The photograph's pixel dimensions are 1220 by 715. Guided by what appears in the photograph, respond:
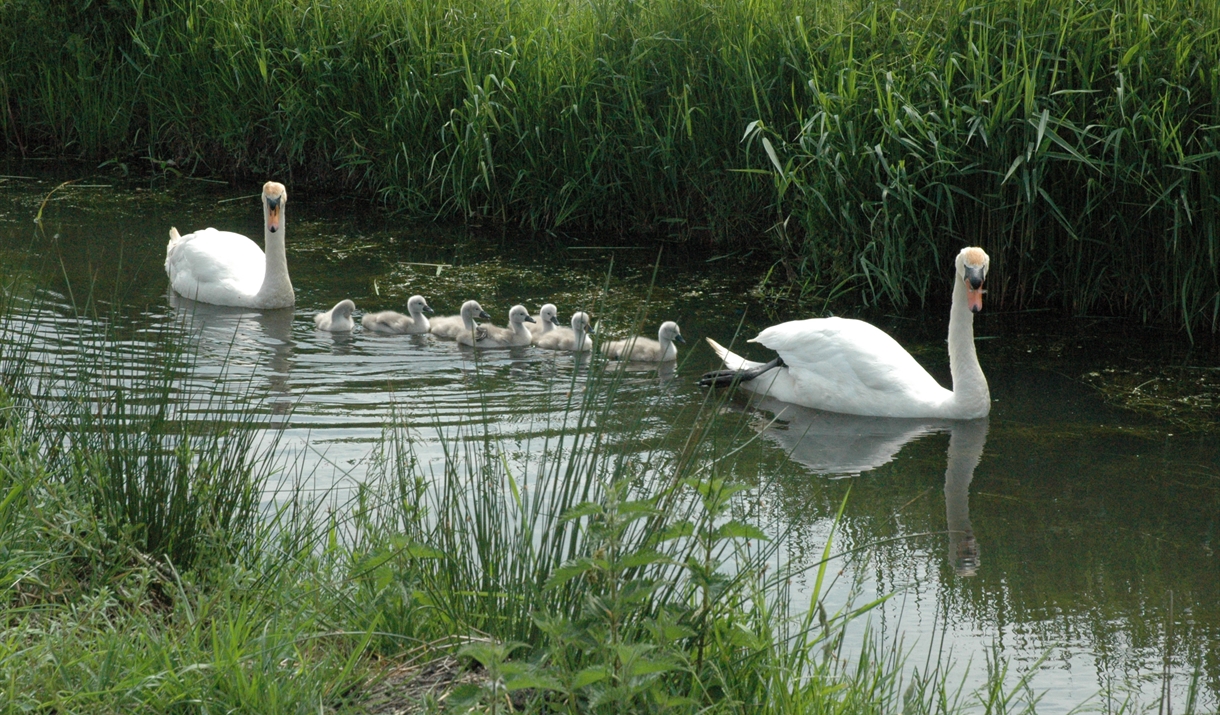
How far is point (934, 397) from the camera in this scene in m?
6.98

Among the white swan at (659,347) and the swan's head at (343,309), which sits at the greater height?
the swan's head at (343,309)

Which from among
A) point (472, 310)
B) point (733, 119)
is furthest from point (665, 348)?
point (733, 119)

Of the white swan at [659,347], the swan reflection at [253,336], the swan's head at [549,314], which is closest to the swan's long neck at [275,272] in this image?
the swan reflection at [253,336]

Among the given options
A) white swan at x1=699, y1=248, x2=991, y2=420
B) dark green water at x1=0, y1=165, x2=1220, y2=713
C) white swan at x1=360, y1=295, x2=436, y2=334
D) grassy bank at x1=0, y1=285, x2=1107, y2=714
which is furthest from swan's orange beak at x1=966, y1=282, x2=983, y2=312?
grassy bank at x1=0, y1=285, x2=1107, y2=714

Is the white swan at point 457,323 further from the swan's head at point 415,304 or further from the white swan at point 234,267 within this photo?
the white swan at point 234,267

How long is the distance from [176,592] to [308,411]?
302 centimetres

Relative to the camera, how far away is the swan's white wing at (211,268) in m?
8.91

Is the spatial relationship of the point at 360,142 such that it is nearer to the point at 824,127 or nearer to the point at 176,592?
the point at 824,127

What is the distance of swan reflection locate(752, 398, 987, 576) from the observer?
5938 millimetres

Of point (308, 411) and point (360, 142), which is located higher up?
point (360, 142)

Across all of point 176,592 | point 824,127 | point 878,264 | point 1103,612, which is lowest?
point 1103,612

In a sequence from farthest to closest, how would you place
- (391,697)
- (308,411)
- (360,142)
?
(360,142), (308,411), (391,697)

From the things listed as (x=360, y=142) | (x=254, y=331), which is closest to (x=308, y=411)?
(x=254, y=331)

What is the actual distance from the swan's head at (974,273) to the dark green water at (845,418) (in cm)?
60
